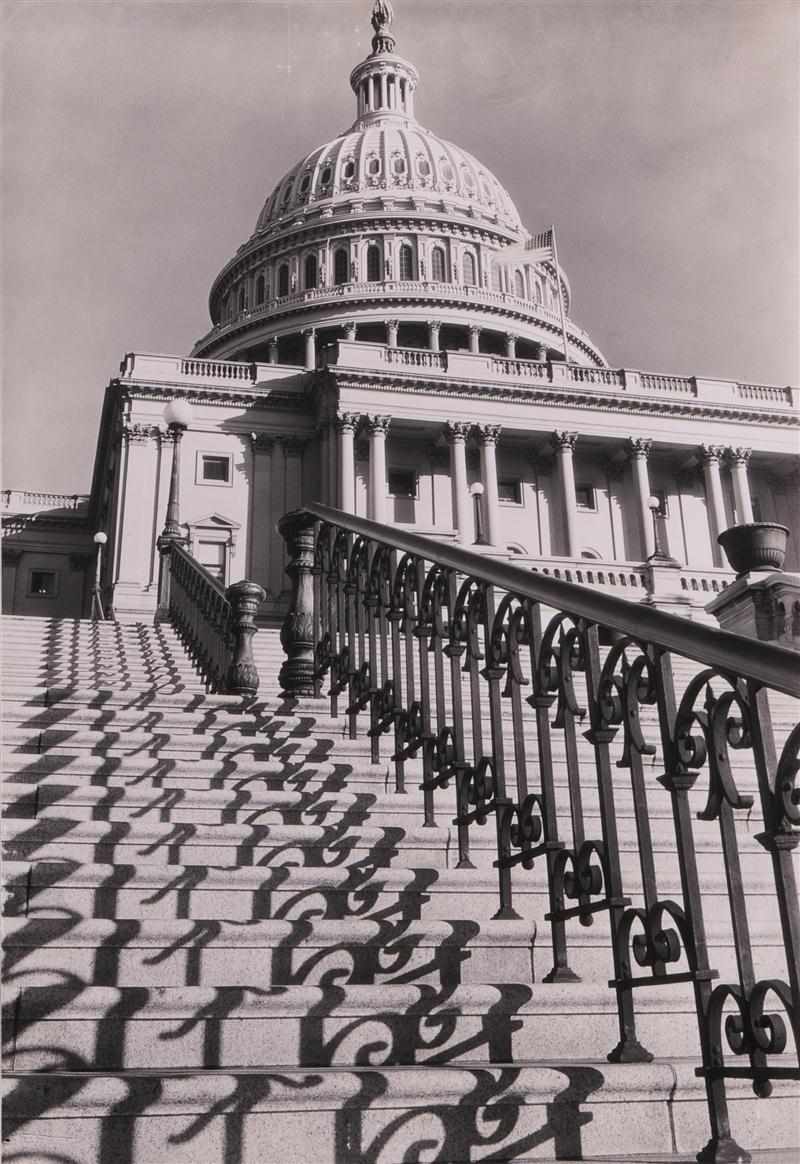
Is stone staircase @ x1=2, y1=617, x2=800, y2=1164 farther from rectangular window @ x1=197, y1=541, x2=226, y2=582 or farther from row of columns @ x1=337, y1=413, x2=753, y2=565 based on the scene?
rectangular window @ x1=197, y1=541, x2=226, y2=582

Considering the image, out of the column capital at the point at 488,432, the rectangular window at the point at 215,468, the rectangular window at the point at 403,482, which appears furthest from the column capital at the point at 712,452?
the rectangular window at the point at 215,468

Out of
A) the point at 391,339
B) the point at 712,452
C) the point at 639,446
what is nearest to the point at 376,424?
the point at 639,446

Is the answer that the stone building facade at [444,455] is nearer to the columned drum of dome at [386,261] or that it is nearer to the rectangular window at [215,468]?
the rectangular window at [215,468]

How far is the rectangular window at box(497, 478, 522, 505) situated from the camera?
4884 centimetres

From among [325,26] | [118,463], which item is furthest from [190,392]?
[325,26]

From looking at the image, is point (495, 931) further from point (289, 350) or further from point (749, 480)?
point (289, 350)

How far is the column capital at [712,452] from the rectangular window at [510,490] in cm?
802

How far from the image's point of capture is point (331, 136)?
8738 centimetres

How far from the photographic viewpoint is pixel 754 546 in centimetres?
1114

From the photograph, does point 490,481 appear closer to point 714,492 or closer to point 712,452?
point 714,492

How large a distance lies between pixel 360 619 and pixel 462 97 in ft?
11.9

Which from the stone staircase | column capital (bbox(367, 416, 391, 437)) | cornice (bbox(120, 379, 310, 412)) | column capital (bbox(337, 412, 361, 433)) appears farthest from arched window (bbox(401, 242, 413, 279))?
the stone staircase

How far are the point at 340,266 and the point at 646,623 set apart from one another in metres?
72.7

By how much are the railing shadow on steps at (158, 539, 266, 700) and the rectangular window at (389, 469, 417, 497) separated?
31.9m
